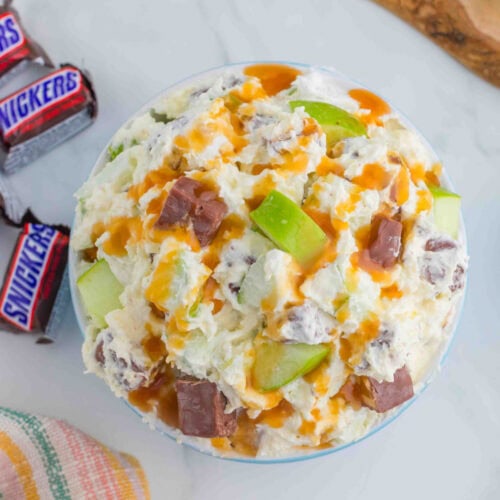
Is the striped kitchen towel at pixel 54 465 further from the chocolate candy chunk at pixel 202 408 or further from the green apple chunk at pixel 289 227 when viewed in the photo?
the green apple chunk at pixel 289 227

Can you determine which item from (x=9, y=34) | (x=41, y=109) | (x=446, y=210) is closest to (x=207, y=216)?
(x=446, y=210)

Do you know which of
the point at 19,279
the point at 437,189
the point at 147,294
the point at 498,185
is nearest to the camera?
the point at 147,294

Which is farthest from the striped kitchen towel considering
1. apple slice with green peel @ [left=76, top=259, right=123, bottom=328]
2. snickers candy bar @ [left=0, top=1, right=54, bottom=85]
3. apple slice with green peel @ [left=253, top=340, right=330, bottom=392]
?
snickers candy bar @ [left=0, top=1, right=54, bottom=85]

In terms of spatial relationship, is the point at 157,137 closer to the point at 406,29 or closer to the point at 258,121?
the point at 258,121

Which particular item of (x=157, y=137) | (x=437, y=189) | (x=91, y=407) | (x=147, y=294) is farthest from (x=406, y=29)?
(x=91, y=407)

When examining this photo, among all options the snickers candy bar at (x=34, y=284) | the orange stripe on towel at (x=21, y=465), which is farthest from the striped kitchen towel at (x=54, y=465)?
the snickers candy bar at (x=34, y=284)

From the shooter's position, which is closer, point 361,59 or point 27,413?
point 27,413

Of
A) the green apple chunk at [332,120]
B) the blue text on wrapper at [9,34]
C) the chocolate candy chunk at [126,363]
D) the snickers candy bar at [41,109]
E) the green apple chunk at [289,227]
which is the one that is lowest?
the chocolate candy chunk at [126,363]
